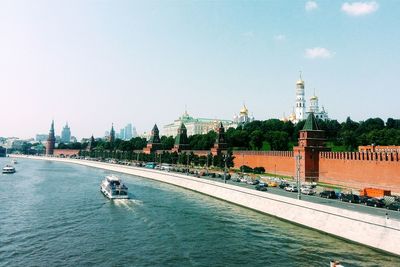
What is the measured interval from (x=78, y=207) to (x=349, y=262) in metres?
26.8

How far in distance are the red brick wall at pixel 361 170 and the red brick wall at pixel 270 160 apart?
708 cm

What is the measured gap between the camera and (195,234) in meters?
28.2

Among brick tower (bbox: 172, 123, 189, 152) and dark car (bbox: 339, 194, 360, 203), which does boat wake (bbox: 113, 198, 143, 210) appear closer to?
dark car (bbox: 339, 194, 360, 203)

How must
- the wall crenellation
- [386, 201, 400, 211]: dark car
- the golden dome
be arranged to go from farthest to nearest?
1. the golden dome
2. the wall crenellation
3. [386, 201, 400, 211]: dark car

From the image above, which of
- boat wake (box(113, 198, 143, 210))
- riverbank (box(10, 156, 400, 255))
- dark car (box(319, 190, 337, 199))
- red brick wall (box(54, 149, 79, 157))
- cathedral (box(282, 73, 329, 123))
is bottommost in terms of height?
boat wake (box(113, 198, 143, 210))

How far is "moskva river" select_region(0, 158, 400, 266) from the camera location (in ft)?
73.2

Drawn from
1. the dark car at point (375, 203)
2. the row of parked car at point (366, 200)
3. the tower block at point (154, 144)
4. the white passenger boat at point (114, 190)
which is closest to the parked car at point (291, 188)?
the row of parked car at point (366, 200)

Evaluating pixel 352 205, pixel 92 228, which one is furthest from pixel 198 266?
pixel 352 205

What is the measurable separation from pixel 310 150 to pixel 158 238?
115 ft

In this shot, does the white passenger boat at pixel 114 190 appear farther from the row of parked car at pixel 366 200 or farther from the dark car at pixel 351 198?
the dark car at pixel 351 198

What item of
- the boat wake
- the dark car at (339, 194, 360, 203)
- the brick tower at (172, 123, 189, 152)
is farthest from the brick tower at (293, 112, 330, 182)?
the brick tower at (172, 123, 189, 152)

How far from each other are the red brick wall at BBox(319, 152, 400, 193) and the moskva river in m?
17.2

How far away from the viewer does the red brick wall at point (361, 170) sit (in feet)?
142

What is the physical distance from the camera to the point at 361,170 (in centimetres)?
4784
